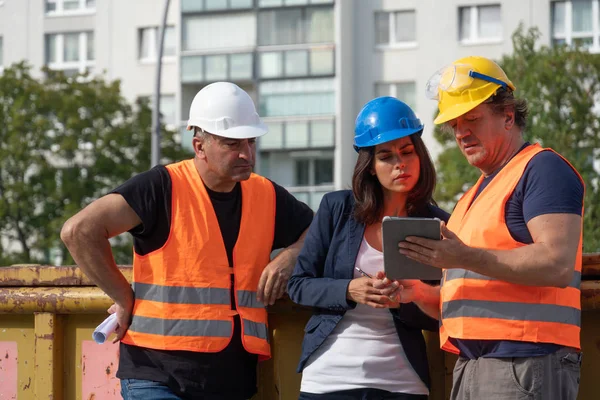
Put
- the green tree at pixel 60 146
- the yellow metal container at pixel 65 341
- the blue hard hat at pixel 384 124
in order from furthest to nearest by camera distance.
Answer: the green tree at pixel 60 146 → the yellow metal container at pixel 65 341 → the blue hard hat at pixel 384 124

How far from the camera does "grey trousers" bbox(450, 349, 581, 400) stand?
12.2ft

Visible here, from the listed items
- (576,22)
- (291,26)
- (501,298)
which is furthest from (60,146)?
(501,298)

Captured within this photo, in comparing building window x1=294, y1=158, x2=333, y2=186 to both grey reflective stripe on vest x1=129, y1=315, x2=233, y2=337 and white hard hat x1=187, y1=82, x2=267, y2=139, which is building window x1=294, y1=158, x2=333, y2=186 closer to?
white hard hat x1=187, y1=82, x2=267, y2=139

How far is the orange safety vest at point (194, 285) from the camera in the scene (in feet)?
14.8

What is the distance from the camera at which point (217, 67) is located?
39.8 metres

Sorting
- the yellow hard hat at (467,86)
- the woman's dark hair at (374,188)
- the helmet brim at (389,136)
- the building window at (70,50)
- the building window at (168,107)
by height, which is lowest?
the woman's dark hair at (374,188)

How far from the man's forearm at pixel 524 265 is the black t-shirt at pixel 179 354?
4.07ft

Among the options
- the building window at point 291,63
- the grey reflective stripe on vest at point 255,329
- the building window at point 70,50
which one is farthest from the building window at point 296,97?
the grey reflective stripe on vest at point 255,329

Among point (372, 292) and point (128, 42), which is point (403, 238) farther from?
point (128, 42)

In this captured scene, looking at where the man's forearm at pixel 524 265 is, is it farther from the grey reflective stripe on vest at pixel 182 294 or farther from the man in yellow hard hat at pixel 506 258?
the grey reflective stripe on vest at pixel 182 294

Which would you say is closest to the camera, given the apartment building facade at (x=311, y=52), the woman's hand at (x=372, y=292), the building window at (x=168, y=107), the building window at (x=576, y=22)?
the woman's hand at (x=372, y=292)

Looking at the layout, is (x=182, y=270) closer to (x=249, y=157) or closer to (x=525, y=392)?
(x=249, y=157)

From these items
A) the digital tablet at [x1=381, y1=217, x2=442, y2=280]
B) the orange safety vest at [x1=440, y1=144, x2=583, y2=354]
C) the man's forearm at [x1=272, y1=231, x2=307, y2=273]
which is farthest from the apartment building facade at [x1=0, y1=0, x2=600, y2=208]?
the digital tablet at [x1=381, y1=217, x2=442, y2=280]

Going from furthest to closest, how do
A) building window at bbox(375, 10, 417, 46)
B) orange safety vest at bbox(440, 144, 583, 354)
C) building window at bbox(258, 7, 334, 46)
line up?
building window at bbox(258, 7, 334, 46), building window at bbox(375, 10, 417, 46), orange safety vest at bbox(440, 144, 583, 354)
